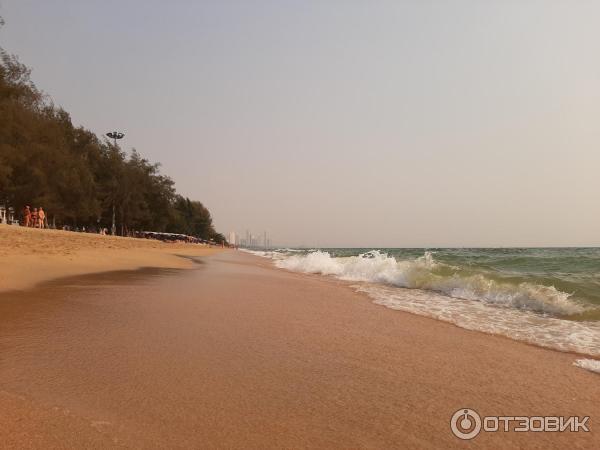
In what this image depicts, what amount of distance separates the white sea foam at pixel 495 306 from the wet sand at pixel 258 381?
30.5 inches

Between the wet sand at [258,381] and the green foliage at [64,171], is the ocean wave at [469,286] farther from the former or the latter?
the green foliage at [64,171]

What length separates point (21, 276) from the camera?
29.1 ft

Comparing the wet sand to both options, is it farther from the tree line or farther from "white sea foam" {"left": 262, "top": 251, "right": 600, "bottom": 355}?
the tree line

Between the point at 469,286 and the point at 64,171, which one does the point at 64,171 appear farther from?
the point at 469,286

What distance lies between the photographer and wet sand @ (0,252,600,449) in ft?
7.63

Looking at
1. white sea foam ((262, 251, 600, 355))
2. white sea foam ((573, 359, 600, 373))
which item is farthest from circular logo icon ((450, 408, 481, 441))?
white sea foam ((262, 251, 600, 355))

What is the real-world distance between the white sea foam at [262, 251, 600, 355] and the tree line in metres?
27.7

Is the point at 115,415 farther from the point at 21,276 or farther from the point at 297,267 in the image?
the point at 297,267

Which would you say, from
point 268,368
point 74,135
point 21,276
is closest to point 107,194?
point 74,135

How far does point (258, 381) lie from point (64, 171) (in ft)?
129

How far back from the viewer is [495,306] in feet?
28.3

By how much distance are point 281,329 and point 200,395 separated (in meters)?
2.24

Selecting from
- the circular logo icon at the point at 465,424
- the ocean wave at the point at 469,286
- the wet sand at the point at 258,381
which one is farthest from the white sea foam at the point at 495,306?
the circular logo icon at the point at 465,424

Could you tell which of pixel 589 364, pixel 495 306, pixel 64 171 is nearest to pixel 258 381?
pixel 589 364
